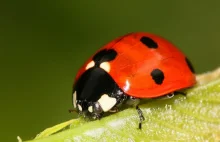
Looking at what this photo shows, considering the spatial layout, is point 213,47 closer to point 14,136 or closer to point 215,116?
point 14,136

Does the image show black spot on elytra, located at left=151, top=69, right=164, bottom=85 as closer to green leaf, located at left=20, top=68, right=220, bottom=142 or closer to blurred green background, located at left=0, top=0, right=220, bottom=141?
green leaf, located at left=20, top=68, right=220, bottom=142

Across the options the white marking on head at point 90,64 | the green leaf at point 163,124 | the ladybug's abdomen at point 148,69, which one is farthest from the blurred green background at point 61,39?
the green leaf at point 163,124

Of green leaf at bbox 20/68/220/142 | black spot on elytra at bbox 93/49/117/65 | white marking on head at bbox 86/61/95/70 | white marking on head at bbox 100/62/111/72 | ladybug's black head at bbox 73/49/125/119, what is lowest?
green leaf at bbox 20/68/220/142

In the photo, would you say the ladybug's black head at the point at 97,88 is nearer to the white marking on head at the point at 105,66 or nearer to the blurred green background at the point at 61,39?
the white marking on head at the point at 105,66

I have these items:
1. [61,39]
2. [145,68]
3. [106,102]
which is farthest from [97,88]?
[61,39]

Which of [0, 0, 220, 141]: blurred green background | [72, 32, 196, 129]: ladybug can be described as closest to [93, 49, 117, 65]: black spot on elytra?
[72, 32, 196, 129]: ladybug

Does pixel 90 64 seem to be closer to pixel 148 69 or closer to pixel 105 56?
pixel 105 56

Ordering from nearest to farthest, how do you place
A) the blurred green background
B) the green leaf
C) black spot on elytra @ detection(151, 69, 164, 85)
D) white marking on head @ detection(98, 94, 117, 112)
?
1. the green leaf
2. white marking on head @ detection(98, 94, 117, 112)
3. black spot on elytra @ detection(151, 69, 164, 85)
4. the blurred green background
